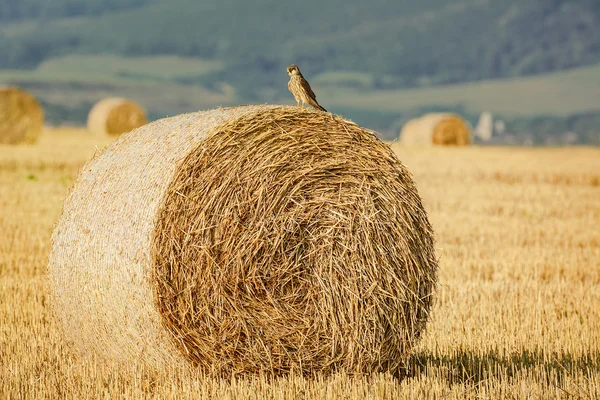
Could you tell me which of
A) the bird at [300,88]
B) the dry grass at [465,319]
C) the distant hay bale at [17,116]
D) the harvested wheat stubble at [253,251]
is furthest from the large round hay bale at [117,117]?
the harvested wheat stubble at [253,251]

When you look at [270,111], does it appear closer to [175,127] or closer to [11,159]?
[175,127]

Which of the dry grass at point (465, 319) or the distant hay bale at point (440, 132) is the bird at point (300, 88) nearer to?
the dry grass at point (465, 319)

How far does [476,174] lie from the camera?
22.6 m

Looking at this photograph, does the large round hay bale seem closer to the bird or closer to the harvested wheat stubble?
the bird

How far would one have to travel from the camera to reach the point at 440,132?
103 feet

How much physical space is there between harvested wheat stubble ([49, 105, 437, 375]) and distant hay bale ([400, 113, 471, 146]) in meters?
25.5

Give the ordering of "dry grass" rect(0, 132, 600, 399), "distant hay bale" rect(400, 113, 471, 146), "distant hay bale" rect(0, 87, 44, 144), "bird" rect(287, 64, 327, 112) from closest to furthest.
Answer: "dry grass" rect(0, 132, 600, 399) → "bird" rect(287, 64, 327, 112) → "distant hay bale" rect(0, 87, 44, 144) → "distant hay bale" rect(400, 113, 471, 146)

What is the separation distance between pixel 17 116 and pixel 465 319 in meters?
21.3

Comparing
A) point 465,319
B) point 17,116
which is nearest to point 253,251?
point 465,319

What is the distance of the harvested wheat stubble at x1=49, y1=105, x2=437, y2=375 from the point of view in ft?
18.3

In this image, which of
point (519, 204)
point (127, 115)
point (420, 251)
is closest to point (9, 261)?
point (420, 251)

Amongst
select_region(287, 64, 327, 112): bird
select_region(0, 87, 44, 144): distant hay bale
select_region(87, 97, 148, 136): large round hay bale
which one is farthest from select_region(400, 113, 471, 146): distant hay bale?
select_region(287, 64, 327, 112): bird

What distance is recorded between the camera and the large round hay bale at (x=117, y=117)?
102ft

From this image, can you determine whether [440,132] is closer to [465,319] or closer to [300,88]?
[465,319]
